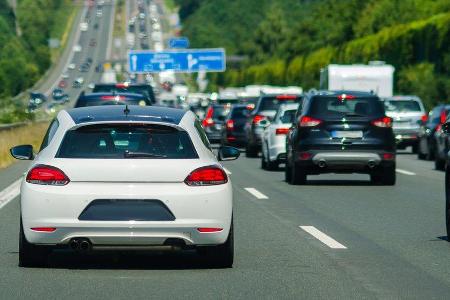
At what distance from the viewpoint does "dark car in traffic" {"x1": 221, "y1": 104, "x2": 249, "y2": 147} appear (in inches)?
1561

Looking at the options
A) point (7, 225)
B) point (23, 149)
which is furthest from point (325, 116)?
point (23, 149)

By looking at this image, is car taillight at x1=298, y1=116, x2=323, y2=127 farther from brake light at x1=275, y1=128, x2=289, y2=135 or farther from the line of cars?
brake light at x1=275, y1=128, x2=289, y2=135

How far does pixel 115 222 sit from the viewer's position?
1044 centimetres

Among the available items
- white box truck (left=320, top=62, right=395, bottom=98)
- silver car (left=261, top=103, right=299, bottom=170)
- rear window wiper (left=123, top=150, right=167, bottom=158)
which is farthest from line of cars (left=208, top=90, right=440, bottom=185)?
white box truck (left=320, top=62, right=395, bottom=98)

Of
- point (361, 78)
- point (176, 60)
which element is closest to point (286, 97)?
point (361, 78)

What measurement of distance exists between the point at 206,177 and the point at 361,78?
38.3 m

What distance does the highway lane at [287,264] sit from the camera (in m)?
9.80

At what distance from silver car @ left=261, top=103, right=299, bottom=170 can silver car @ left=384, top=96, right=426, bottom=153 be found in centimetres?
1079

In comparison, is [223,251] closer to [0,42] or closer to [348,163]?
[348,163]

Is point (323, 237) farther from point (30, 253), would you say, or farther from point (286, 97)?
point (286, 97)

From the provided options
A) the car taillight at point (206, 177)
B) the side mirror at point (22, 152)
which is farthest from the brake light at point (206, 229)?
the side mirror at point (22, 152)

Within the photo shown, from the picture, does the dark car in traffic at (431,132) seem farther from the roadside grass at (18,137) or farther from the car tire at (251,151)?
the roadside grass at (18,137)

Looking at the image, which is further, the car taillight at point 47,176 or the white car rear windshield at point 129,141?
the white car rear windshield at point 129,141

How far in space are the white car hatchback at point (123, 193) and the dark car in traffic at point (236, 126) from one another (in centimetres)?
2830
